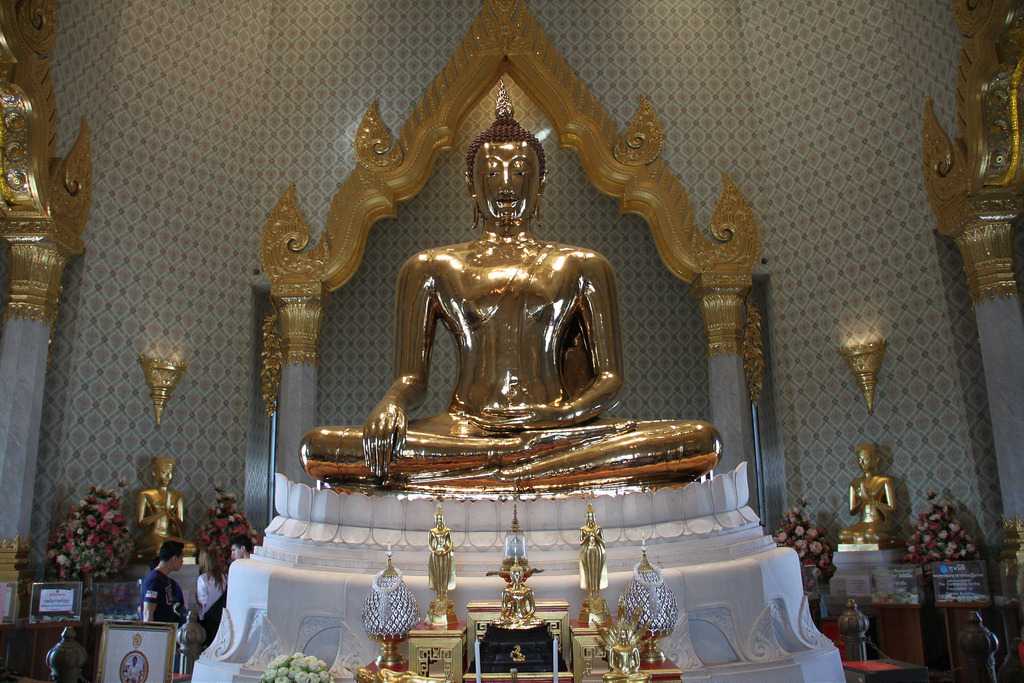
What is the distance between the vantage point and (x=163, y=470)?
6.54 metres

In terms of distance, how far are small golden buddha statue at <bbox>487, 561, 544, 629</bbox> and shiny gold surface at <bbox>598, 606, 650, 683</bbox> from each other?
0.24m

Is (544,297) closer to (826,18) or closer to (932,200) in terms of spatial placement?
(932,200)

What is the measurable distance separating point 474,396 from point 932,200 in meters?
3.95

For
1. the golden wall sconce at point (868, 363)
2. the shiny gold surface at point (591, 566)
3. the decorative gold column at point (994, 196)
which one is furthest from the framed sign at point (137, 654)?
the golden wall sconce at point (868, 363)

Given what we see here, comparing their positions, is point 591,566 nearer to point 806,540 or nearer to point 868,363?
point 806,540

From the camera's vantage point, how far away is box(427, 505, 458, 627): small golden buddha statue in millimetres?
2635

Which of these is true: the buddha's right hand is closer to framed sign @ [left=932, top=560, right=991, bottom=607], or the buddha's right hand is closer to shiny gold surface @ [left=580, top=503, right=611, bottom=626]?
shiny gold surface @ [left=580, top=503, right=611, bottom=626]

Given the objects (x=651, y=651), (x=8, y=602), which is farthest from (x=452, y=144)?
(x=651, y=651)

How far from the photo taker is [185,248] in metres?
7.14

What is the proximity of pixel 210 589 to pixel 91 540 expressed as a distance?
924mm

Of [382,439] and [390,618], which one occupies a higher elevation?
[382,439]

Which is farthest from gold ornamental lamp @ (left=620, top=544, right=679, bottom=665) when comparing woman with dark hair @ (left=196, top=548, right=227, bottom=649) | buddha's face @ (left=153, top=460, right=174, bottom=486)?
buddha's face @ (left=153, top=460, right=174, bottom=486)

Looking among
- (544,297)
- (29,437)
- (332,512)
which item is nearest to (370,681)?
(332,512)

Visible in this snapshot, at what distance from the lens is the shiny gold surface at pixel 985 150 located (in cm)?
570
